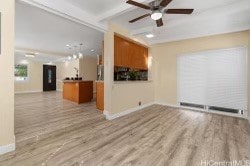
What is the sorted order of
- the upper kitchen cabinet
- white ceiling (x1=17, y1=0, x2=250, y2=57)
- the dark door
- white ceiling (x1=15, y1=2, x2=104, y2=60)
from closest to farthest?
white ceiling (x1=17, y1=0, x2=250, y2=57), white ceiling (x1=15, y1=2, x2=104, y2=60), the upper kitchen cabinet, the dark door

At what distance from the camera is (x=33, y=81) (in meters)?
10.7

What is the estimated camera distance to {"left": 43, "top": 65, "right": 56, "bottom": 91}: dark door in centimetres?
1134

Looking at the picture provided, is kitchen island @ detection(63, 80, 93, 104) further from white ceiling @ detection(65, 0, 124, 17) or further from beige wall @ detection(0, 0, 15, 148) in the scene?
beige wall @ detection(0, 0, 15, 148)

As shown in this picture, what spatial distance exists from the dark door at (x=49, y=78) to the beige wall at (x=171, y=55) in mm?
9172

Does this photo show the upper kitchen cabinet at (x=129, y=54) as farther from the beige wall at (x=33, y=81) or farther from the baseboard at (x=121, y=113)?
the beige wall at (x=33, y=81)

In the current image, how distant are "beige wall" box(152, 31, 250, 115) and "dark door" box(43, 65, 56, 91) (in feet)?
30.1

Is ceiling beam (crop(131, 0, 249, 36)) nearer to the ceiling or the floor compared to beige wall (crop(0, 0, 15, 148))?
nearer to the ceiling

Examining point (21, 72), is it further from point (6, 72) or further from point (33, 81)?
point (6, 72)

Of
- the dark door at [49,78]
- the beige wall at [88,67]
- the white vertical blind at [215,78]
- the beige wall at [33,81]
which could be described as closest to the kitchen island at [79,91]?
the beige wall at [88,67]

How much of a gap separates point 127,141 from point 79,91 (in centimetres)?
436

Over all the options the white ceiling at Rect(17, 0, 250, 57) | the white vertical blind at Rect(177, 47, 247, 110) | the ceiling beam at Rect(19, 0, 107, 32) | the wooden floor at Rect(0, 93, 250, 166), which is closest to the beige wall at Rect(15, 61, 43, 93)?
the white ceiling at Rect(17, 0, 250, 57)

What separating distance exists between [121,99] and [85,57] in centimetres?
684

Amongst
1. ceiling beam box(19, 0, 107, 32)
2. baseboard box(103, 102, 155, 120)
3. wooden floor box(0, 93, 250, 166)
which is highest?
ceiling beam box(19, 0, 107, 32)

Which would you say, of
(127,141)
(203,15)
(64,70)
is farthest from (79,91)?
(64,70)
